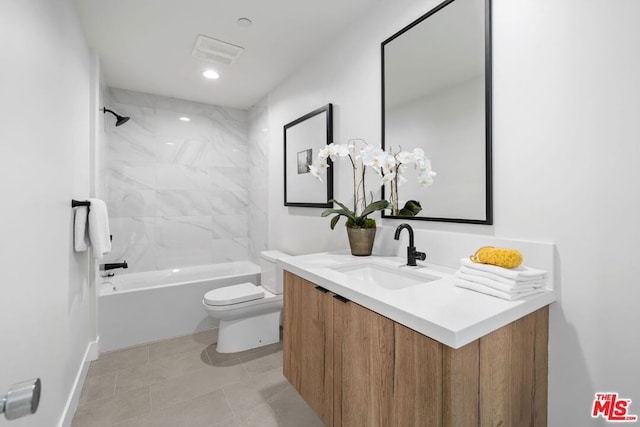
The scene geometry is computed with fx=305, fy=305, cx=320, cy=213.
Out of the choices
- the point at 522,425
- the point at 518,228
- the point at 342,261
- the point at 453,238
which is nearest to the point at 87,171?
the point at 342,261

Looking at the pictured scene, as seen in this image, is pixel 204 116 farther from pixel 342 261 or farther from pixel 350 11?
pixel 342 261

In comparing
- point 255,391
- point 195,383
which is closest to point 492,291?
point 255,391

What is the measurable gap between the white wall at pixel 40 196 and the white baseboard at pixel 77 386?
6 centimetres

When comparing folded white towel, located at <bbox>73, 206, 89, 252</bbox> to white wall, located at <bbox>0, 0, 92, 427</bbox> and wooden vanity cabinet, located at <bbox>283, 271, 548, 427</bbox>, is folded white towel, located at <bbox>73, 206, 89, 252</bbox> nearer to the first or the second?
white wall, located at <bbox>0, 0, 92, 427</bbox>

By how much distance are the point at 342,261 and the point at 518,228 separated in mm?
815

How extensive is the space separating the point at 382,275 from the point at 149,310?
7.35 ft

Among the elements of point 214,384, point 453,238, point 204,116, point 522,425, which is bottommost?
point 214,384

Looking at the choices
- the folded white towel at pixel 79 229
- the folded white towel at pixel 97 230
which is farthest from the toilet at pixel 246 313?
the folded white towel at pixel 79 229

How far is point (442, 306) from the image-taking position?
0.94 metres

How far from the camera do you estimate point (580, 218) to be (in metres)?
1.05

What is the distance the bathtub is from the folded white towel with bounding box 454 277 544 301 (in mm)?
2480

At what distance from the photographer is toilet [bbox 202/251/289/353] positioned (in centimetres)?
241

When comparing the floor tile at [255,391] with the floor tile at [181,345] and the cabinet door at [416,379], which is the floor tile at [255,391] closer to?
the floor tile at [181,345]

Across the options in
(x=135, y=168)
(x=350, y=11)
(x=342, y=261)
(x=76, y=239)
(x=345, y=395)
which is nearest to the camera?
(x=345, y=395)
